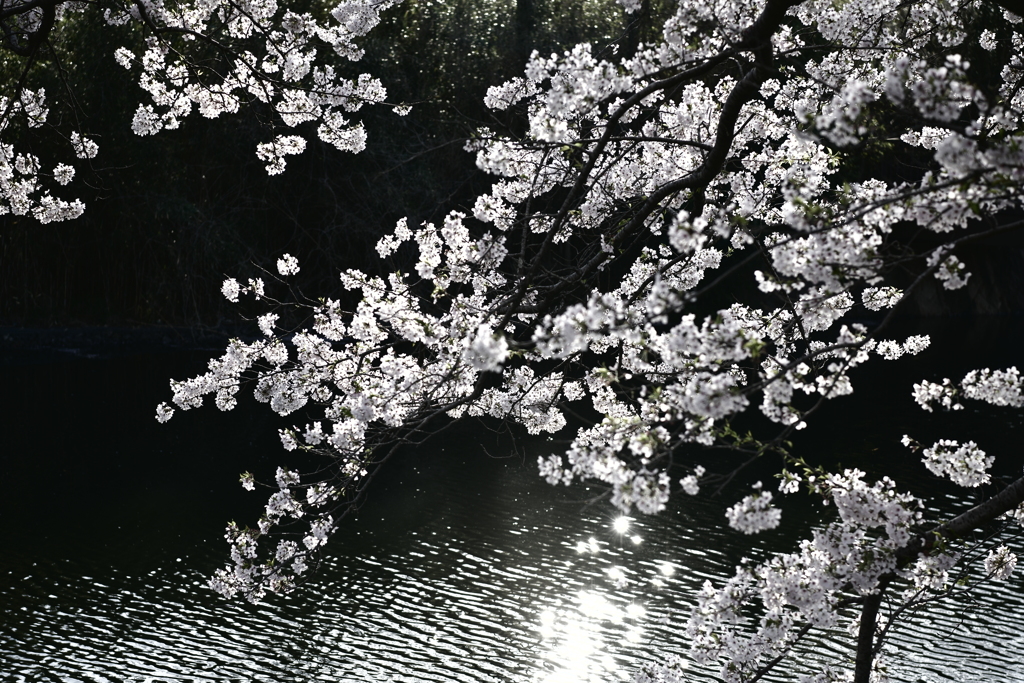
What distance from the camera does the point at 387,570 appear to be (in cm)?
1127

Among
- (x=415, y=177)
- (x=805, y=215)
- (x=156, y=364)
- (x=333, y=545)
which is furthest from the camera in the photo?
(x=415, y=177)

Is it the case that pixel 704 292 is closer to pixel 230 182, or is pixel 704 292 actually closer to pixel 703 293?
pixel 703 293

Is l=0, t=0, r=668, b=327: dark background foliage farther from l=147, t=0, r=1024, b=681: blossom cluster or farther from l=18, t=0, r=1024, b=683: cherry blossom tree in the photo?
l=147, t=0, r=1024, b=681: blossom cluster

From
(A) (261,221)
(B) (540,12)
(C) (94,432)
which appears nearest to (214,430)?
(C) (94,432)

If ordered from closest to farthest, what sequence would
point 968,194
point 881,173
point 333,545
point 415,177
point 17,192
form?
1. point 968,194
2. point 17,192
3. point 333,545
4. point 415,177
5. point 881,173

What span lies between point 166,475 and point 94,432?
8.20 ft

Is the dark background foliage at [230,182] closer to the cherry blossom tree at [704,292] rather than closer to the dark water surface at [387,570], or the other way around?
the dark water surface at [387,570]

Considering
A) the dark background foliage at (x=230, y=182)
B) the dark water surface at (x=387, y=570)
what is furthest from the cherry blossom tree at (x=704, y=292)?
the dark background foliage at (x=230, y=182)

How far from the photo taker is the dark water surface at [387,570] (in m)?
9.31

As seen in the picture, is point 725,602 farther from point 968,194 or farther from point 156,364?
point 156,364

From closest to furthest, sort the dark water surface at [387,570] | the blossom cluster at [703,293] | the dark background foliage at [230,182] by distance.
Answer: the blossom cluster at [703,293] → the dark water surface at [387,570] → the dark background foliage at [230,182]

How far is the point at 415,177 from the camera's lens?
22.0 meters

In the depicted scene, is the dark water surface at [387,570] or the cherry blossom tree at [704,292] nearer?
the cherry blossom tree at [704,292]

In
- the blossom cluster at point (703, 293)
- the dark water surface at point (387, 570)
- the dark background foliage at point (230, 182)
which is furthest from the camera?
the dark background foliage at point (230, 182)
